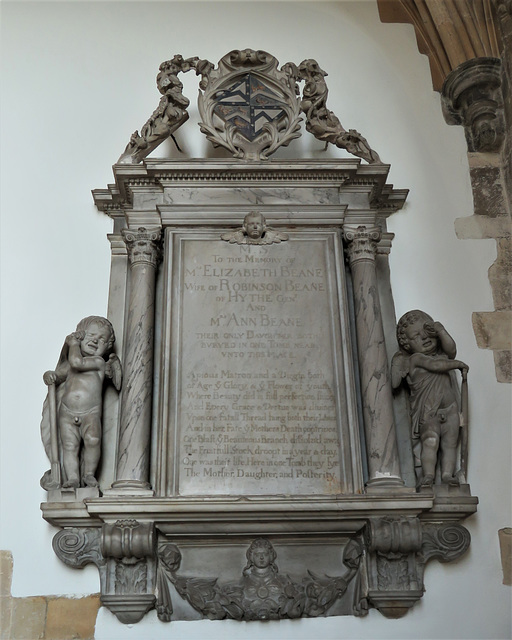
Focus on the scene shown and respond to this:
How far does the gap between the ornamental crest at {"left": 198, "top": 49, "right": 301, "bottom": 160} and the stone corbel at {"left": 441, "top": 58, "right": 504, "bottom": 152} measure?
50.1 inches

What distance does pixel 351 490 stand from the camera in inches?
194

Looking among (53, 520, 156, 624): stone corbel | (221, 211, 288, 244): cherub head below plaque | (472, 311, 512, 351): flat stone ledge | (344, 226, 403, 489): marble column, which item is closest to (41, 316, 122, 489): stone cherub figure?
(53, 520, 156, 624): stone corbel

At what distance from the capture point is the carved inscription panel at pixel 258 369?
4980mm

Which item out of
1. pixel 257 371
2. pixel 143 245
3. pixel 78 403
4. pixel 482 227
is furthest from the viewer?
pixel 482 227

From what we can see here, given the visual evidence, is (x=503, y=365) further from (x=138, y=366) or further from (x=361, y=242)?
(x=138, y=366)

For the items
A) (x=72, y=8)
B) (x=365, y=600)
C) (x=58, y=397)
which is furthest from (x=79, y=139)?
(x=365, y=600)

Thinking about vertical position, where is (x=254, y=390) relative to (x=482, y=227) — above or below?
below

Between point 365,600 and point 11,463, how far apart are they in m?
2.27

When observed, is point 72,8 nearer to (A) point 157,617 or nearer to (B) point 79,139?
(B) point 79,139

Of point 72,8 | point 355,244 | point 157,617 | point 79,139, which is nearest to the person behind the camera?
point 157,617

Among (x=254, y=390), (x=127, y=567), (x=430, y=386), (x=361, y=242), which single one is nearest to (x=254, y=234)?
(x=361, y=242)

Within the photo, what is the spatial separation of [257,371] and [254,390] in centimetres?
13

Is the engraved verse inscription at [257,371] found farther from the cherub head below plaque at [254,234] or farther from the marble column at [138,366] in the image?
the marble column at [138,366]

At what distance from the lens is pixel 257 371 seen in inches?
207
